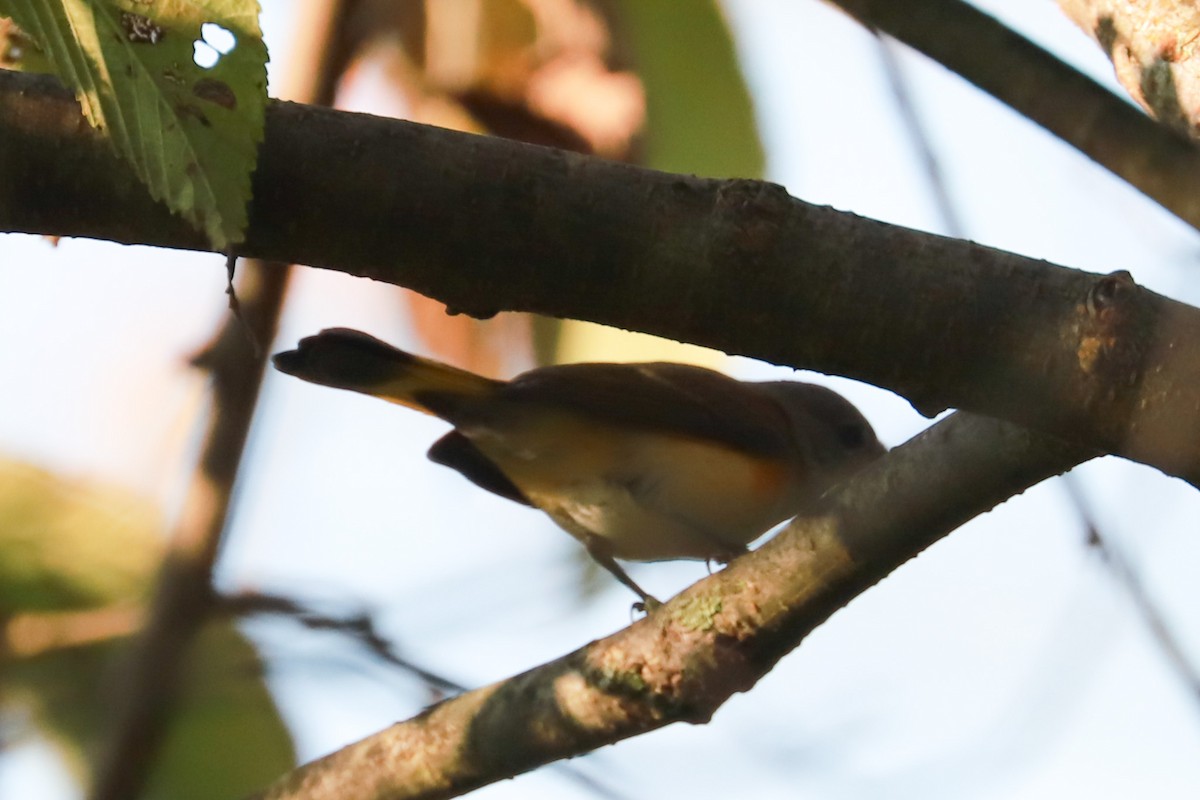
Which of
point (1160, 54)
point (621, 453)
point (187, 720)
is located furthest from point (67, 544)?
point (1160, 54)

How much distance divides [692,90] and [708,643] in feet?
5.40

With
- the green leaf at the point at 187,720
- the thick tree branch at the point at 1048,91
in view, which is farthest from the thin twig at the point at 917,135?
the green leaf at the point at 187,720

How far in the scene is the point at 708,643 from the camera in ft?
6.29

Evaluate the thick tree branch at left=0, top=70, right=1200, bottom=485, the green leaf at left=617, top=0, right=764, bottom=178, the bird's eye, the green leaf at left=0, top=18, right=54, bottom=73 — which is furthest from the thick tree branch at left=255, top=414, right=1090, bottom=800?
the bird's eye

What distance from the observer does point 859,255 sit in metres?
1.35

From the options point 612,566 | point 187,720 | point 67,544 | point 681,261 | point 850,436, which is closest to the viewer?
point 681,261

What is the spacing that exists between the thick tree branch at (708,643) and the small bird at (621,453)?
1314mm

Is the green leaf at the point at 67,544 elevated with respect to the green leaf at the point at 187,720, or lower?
elevated

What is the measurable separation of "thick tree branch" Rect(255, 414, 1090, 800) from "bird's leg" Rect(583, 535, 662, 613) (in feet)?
4.22

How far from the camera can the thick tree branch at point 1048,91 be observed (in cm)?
212

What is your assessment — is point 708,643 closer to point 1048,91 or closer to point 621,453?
point 1048,91

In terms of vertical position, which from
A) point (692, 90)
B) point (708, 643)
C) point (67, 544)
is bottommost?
point (708, 643)

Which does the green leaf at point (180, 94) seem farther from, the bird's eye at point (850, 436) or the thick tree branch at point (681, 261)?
the bird's eye at point (850, 436)

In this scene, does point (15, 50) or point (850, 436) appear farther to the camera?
point (850, 436)
